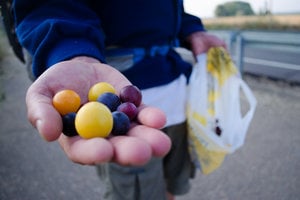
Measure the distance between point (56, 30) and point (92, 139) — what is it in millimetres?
655

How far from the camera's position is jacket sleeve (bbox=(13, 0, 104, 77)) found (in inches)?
58.0

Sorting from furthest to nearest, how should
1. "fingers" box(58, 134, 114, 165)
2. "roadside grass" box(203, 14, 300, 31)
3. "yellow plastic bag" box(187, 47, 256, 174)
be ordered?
1. "roadside grass" box(203, 14, 300, 31)
2. "yellow plastic bag" box(187, 47, 256, 174)
3. "fingers" box(58, 134, 114, 165)

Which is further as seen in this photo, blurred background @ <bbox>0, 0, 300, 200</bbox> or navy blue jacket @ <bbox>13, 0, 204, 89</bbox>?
blurred background @ <bbox>0, 0, 300, 200</bbox>

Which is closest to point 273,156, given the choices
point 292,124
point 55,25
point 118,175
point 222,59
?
point 292,124

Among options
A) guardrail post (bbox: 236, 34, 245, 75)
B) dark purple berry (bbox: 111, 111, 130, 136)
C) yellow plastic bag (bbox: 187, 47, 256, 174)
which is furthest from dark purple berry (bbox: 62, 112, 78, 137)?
guardrail post (bbox: 236, 34, 245, 75)

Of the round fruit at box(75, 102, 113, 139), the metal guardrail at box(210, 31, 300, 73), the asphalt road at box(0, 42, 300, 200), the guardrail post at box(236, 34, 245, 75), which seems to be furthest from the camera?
the guardrail post at box(236, 34, 245, 75)

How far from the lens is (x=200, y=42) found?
2.38 meters

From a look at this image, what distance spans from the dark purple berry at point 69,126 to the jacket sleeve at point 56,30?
33 cm

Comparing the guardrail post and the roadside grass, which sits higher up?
the guardrail post

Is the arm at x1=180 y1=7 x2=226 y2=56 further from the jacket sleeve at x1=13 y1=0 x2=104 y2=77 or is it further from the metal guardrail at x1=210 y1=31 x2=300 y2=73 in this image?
the metal guardrail at x1=210 y1=31 x2=300 y2=73

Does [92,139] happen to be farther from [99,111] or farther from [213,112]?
[213,112]

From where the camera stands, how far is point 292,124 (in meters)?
4.10

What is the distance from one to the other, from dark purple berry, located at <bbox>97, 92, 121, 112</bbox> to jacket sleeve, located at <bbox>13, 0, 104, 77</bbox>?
23 cm

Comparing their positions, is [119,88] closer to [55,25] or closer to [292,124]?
[55,25]
